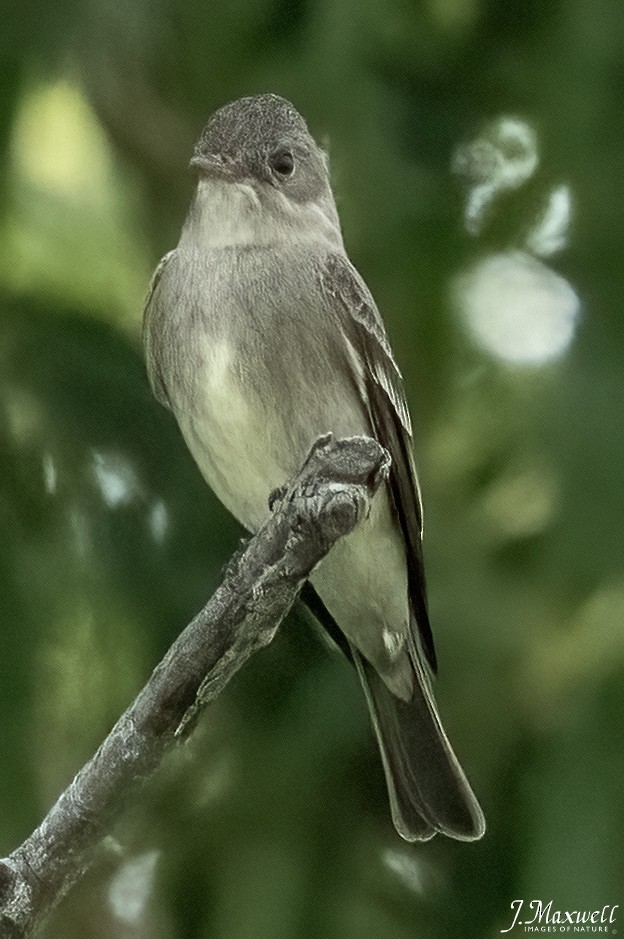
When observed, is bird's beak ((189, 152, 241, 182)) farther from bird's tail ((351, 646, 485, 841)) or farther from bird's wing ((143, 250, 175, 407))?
bird's tail ((351, 646, 485, 841))

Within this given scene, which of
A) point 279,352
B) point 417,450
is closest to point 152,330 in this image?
point 279,352

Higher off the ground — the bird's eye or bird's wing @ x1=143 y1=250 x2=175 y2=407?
the bird's eye

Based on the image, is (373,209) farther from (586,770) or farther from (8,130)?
(586,770)

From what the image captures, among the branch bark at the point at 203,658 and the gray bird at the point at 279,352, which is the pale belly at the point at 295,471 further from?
the branch bark at the point at 203,658

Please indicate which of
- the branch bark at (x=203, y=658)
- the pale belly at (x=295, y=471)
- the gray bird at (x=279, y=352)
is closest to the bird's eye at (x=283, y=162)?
the gray bird at (x=279, y=352)

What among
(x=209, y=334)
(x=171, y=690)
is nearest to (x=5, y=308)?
(x=209, y=334)

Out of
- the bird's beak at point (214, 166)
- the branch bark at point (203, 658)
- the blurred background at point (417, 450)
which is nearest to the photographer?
the branch bark at point (203, 658)

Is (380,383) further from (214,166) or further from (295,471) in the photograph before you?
(214,166)

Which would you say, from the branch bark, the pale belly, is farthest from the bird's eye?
the branch bark

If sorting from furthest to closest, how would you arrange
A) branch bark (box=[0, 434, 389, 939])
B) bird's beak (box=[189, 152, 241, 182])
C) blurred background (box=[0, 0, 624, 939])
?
blurred background (box=[0, 0, 624, 939]), bird's beak (box=[189, 152, 241, 182]), branch bark (box=[0, 434, 389, 939])
